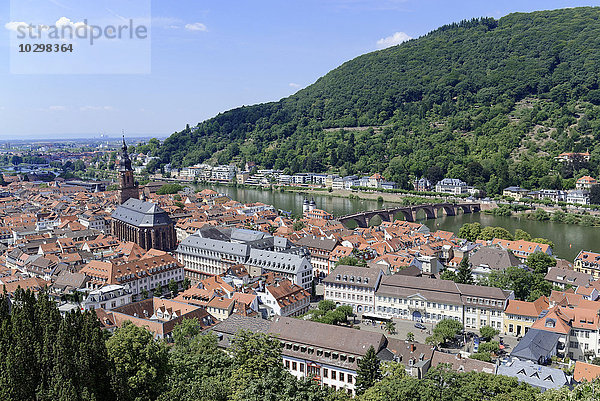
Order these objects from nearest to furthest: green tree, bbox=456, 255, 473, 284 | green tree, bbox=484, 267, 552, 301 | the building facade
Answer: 1. green tree, bbox=484, 267, 552, 301
2. green tree, bbox=456, 255, 473, 284
3. the building facade

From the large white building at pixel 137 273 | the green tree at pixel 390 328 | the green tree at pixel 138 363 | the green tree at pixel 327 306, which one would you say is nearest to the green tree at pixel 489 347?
the green tree at pixel 390 328

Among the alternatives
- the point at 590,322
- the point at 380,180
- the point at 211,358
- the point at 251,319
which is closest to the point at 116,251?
the point at 251,319

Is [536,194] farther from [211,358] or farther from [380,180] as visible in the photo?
[211,358]

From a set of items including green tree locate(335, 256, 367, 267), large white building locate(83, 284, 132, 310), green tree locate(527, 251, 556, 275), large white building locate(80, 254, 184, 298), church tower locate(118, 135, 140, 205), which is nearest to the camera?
large white building locate(83, 284, 132, 310)

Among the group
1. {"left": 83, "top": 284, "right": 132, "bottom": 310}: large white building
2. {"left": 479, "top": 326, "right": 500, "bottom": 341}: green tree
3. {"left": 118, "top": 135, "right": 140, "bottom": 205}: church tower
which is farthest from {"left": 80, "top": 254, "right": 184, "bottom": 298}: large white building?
{"left": 118, "top": 135, "right": 140, "bottom": 205}: church tower

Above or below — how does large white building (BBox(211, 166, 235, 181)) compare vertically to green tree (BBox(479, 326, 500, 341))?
above

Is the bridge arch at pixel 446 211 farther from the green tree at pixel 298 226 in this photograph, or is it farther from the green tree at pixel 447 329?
the green tree at pixel 447 329

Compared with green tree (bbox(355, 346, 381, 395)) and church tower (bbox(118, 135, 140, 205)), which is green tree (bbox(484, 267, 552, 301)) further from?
church tower (bbox(118, 135, 140, 205))
